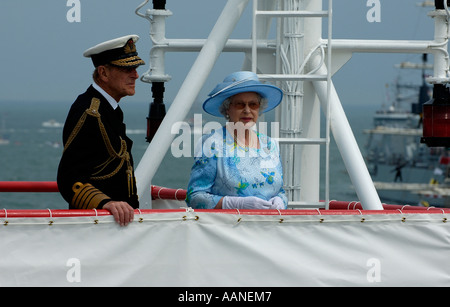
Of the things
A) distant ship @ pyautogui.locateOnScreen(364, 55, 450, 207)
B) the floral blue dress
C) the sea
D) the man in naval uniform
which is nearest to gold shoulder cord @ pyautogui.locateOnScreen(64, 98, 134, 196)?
the man in naval uniform

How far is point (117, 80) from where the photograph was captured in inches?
269

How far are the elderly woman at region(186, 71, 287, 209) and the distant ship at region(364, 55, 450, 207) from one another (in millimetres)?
79201

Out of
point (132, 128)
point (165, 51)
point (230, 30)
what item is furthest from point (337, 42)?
point (132, 128)

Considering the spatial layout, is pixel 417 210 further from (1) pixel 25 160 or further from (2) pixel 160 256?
(1) pixel 25 160

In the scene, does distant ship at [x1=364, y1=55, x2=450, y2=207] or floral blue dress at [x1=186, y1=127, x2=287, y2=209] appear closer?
floral blue dress at [x1=186, y1=127, x2=287, y2=209]

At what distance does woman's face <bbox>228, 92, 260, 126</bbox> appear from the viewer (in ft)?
23.1

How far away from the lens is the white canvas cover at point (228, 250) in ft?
21.6

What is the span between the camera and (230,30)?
28.7 ft

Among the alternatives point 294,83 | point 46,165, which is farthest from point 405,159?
point 294,83

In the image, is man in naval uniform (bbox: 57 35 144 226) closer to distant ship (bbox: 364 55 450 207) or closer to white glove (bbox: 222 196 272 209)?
white glove (bbox: 222 196 272 209)

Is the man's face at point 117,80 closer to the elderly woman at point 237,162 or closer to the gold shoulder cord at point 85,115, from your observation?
the gold shoulder cord at point 85,115

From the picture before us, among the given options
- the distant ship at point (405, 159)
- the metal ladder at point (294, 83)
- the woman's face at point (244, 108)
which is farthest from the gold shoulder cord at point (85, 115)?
the distant ship at point (405, 159)

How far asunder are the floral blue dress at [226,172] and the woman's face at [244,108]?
132 mm

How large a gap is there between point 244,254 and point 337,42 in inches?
112
